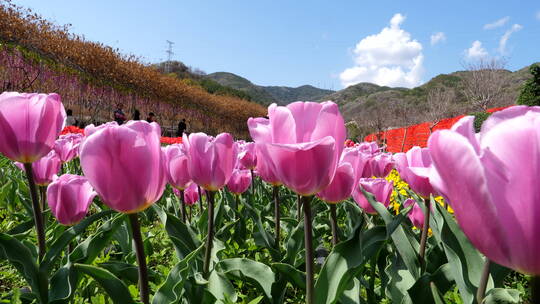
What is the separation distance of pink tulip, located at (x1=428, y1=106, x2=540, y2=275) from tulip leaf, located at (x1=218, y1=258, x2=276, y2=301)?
946 mm

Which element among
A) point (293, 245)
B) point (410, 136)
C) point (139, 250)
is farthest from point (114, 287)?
point (410, 136)

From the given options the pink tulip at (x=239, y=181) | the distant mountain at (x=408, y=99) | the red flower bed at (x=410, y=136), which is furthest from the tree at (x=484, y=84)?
the pink tulip at (x=239, y=181)

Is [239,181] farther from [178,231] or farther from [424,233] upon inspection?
[424,233]

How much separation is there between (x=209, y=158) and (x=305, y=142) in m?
0.53

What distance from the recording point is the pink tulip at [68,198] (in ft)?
4.71

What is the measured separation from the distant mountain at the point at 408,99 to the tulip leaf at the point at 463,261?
922 inches

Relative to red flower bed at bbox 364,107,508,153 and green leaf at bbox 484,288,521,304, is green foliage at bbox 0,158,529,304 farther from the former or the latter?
red flower bed at bbox 364,107,508,153

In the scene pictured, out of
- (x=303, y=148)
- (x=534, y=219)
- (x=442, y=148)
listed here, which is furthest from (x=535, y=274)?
(x=303, y=148)

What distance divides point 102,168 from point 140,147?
0.32 feet

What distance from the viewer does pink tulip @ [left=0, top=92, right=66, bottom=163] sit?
116cm

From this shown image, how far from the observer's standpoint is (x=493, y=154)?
45cm

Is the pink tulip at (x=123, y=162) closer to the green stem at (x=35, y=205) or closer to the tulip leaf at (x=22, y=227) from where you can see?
the green stem at (x=35, y=205)

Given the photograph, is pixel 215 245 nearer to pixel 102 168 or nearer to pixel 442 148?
pixel 102 168

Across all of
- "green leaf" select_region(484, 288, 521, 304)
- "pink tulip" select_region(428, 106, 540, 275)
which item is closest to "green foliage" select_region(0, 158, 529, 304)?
"green leaf" select_region(484, 288, 521, 304)
